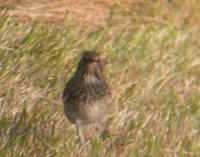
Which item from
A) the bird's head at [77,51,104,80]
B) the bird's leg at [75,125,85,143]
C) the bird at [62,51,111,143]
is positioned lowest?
the bird's leg at [75,125,85,143]

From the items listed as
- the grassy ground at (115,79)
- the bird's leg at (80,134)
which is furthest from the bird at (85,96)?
the grassy ground at (115,79)

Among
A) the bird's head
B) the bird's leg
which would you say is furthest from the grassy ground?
the bird's head

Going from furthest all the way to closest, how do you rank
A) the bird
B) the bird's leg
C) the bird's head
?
the bird's leg < the bird < the bird's head

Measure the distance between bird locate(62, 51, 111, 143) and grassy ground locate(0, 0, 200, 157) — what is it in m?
0.15

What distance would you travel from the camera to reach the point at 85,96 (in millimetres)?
7188

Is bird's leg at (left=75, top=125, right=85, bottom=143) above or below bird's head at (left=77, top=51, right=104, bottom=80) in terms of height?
below

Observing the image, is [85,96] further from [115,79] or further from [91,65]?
[115,79]

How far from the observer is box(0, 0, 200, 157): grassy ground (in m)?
7.12

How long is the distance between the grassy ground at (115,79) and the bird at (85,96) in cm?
15

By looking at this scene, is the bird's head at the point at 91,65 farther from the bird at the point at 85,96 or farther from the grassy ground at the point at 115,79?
the grassy ground at the point at 115,79

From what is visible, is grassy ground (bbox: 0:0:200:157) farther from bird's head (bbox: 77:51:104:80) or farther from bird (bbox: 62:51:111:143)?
bird's head (bbox: 77:51:104:80)

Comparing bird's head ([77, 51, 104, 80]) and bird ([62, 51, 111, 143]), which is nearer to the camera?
bird's head ([77, 51, 104, 80])

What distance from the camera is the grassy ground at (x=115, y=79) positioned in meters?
7.12

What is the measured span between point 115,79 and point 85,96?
3.45 feet
